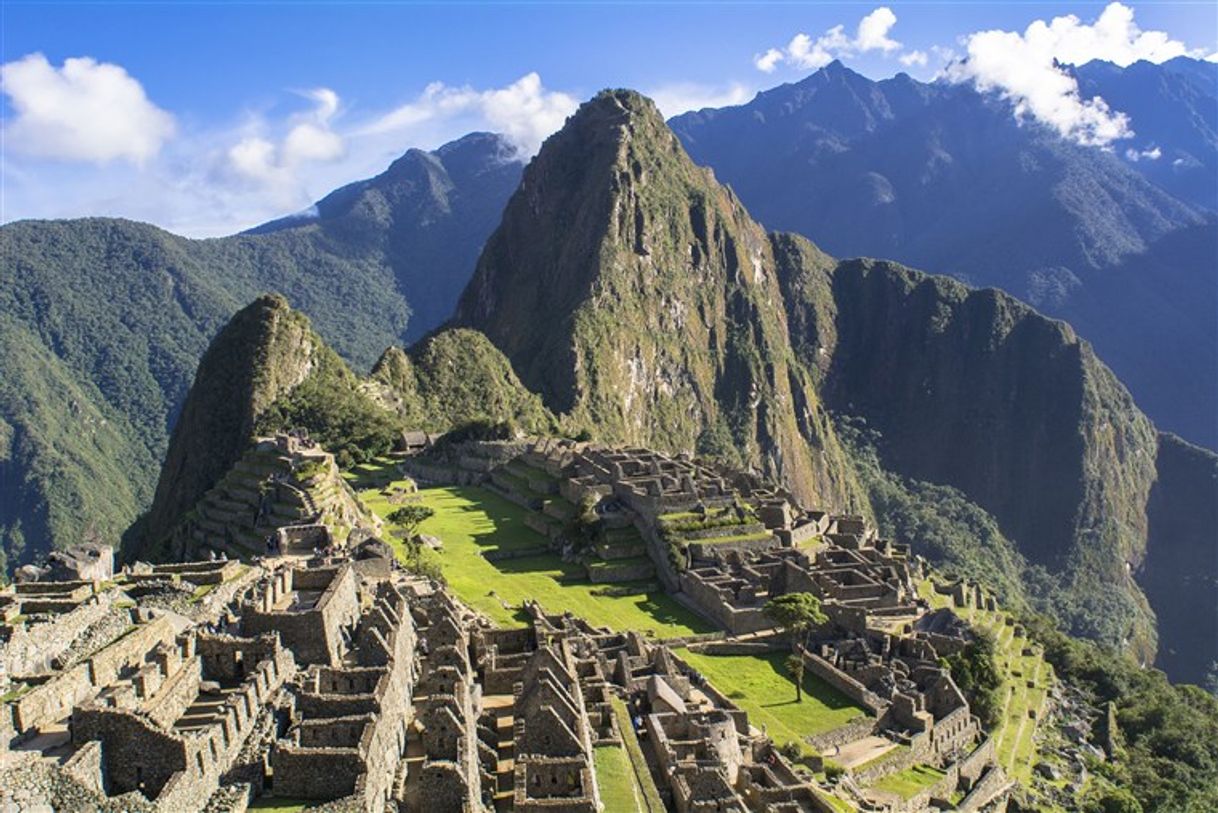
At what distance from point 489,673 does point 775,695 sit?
17.4 meters

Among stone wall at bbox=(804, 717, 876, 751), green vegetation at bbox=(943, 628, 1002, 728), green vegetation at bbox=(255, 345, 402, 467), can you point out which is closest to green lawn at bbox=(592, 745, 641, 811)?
stone wall at bbox=(804, 717, 876, 751)

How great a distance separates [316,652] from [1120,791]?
39540 mm

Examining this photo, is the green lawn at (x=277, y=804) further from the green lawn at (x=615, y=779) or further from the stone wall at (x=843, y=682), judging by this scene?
the stone wall at (x=843, y=682)

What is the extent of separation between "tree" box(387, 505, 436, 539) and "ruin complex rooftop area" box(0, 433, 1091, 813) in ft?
2.66

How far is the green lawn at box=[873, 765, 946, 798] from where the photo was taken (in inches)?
1411

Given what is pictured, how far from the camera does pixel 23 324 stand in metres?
166

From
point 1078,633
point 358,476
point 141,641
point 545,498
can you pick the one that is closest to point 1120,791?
point 545,498

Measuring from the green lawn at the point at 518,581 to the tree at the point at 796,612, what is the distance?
191 inches

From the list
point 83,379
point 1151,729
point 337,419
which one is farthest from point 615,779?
point 83,379

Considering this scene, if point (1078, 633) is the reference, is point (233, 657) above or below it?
above

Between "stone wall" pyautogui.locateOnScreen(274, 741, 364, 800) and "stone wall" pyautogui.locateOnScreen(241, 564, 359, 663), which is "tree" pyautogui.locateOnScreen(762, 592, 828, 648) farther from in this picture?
"stone wall" pyautogui.locateOnScreen(274, 741, 364, 800)

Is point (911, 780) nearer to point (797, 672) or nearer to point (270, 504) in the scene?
point (797, 672)

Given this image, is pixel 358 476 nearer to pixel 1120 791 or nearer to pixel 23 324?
pixel 1120 791

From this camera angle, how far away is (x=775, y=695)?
41.2 m
